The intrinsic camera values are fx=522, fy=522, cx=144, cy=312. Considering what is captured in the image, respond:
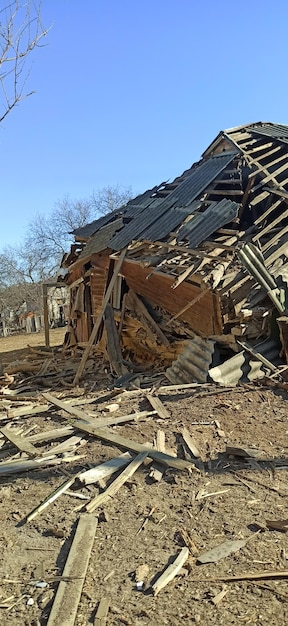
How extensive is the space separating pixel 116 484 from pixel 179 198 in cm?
1104

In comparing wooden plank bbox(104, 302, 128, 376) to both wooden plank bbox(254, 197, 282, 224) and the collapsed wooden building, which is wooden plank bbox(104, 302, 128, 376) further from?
wooden plank bbox(254, 197, 282, 224)

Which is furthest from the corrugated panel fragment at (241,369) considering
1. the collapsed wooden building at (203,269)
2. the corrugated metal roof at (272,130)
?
the corrugated metal roof at (272,130)

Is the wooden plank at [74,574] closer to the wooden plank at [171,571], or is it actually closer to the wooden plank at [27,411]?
the wooden plank at [171,571]

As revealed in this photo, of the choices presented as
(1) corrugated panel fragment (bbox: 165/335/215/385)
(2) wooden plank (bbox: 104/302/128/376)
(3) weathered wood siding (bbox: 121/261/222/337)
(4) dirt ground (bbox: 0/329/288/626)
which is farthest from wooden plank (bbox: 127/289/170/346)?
(4) dirt ground (bbox: 0/329/288/626)

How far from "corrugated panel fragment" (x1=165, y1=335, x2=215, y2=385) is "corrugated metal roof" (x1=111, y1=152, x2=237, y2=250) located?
14.7 ft

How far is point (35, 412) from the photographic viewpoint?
899cm

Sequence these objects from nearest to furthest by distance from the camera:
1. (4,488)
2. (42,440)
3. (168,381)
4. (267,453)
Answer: (4,488) → (267,453) → (42,440) → (168,381)

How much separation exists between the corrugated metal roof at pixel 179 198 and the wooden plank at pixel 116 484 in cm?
900

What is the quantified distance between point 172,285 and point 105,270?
16.6ft

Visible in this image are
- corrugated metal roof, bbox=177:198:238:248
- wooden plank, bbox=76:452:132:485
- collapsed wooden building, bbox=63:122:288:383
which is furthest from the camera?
corrugated metal roof, bbox=177:198:238:248

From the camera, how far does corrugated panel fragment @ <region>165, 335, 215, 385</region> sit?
10136 mm

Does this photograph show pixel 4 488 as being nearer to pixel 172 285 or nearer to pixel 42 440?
pixel 42 440

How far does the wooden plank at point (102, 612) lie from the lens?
11.3 feet

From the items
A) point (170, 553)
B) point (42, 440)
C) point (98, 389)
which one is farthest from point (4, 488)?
point (98, 389)
